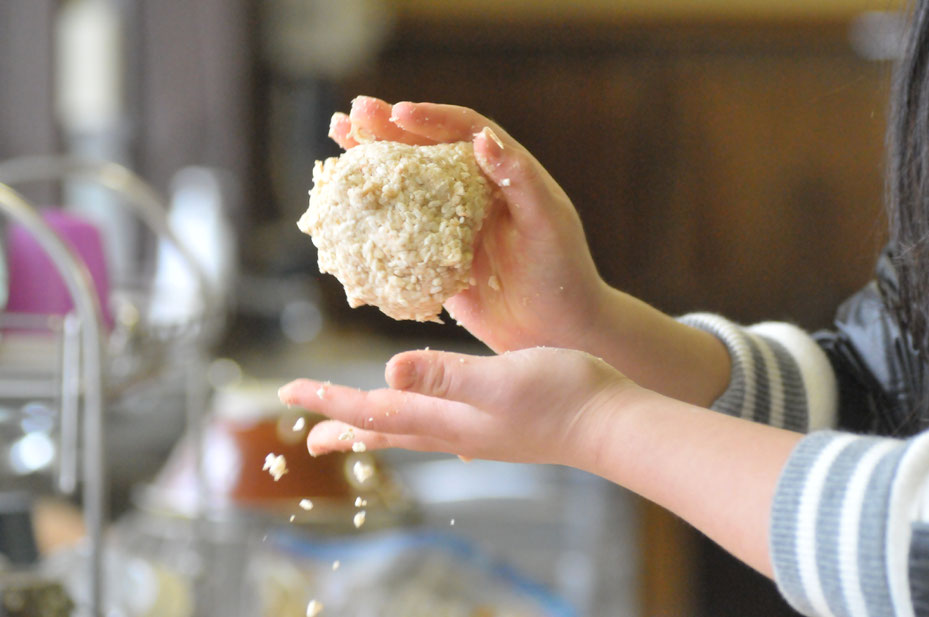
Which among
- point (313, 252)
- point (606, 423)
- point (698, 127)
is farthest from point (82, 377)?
point (698, 127)

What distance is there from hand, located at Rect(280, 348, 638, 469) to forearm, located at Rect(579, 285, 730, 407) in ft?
0.37

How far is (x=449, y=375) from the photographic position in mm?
442

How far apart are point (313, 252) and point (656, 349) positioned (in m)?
1.74

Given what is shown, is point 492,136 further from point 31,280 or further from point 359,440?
point 31,280

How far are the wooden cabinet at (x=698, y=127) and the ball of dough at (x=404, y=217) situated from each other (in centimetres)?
224

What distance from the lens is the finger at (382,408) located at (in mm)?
462

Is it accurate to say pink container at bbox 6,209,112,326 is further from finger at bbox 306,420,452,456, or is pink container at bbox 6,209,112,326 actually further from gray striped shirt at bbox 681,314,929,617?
gray striped shirt at bbox 681,314,929,617

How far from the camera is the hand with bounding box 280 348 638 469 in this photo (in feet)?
1.45

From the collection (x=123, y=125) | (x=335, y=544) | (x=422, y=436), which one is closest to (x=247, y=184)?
(x=123, y=125)

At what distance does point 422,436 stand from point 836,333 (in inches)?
16.8

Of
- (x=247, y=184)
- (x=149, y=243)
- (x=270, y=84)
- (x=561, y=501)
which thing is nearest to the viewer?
(x=561, y=501)

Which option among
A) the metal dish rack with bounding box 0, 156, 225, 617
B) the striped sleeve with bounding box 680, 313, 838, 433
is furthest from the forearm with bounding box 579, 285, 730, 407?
the metal dish rack with bounding box 0, 156, 225, 617

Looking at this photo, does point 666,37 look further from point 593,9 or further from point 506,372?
point 506,372

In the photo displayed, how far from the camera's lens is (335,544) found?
3.35 ft
